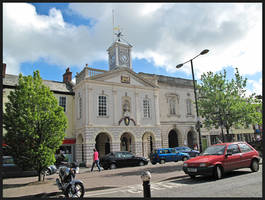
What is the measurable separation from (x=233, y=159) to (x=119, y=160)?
10372mm

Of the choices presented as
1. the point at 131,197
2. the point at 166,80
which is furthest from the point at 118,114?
the point at 131,197

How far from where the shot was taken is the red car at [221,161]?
9258 millimetres

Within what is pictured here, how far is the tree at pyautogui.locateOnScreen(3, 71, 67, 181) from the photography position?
37.2 feet

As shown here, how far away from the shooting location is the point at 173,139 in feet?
98.2

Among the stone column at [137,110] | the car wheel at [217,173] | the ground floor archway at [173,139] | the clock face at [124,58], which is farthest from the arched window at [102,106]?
the car wheel at [217,173]

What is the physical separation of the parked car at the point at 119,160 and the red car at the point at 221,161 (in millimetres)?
8991

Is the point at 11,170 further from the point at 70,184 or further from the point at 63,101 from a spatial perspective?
the point at 63,101

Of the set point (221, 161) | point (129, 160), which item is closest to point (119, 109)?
point (129, 160)

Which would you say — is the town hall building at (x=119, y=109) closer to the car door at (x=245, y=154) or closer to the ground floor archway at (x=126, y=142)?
the ground floor archway at (x=126, y=142)

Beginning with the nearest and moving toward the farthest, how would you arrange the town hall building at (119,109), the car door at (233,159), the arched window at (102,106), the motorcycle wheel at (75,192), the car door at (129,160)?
1. the motorcycle wheel at (75,192)
2. the car door at (233,159)
3. the car door at (129,160)
4. the town hall building at (119,109)
5. the arched window at (102,106)

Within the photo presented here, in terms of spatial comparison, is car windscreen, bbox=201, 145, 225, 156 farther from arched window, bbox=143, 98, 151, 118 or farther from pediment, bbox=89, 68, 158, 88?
arched window, bbox=143, 98, 151, 118

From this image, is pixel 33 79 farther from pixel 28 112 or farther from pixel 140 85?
pixel 140 85

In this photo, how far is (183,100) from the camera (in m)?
30.6

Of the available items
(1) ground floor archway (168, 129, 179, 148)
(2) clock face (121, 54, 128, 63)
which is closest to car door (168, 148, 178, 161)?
(1) ground floor archway (168, 129, 179, 148)
